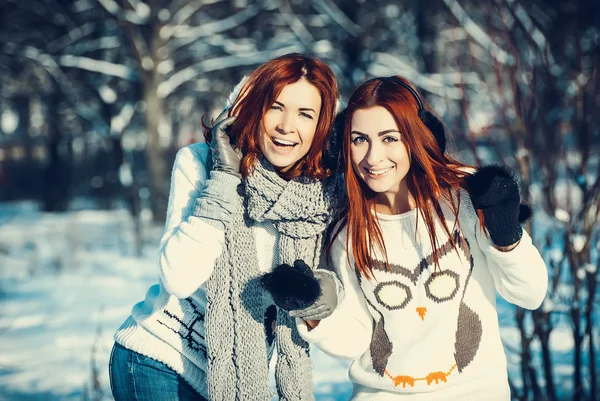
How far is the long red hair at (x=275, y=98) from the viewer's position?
80.4 inches

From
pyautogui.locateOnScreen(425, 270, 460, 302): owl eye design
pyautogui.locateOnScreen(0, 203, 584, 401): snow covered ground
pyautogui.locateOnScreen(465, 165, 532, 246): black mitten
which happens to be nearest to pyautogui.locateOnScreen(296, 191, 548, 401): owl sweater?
pyautogui.locateOnScreen(425, 270, 460, 302): owl eye design

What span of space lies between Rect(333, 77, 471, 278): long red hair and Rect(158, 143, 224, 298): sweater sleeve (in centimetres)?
47

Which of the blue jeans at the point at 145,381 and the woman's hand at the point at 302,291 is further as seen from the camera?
the blue jeans at the point at 145,381

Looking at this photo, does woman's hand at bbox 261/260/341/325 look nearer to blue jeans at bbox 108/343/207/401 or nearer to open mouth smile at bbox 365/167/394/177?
open mouth smile at bbox 365/167/394/177

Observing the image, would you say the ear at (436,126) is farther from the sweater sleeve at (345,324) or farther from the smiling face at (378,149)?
the sweater sleeve at (345,324)

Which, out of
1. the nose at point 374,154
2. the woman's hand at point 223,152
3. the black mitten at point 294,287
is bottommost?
the black mitten at point 294,287

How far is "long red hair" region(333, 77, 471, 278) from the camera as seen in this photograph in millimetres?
1914

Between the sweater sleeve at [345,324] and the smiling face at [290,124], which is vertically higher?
the smiling face at [290,124]

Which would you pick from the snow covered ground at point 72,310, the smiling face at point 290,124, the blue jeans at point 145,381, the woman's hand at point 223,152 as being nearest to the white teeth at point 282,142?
the smiling face at point 290,124

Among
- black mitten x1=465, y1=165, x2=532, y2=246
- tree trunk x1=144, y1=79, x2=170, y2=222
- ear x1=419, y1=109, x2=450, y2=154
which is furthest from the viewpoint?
tree trunk x1=144, y1=79, x2=170, y2=222

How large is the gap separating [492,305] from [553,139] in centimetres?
142

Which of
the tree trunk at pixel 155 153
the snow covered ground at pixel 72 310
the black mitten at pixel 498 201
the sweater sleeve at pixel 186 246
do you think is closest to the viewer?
the black mitten at pixel 498 201

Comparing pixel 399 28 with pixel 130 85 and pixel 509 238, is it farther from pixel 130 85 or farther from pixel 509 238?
pixel 509 238

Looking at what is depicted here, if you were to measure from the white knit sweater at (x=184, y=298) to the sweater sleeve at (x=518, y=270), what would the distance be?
74 cm
